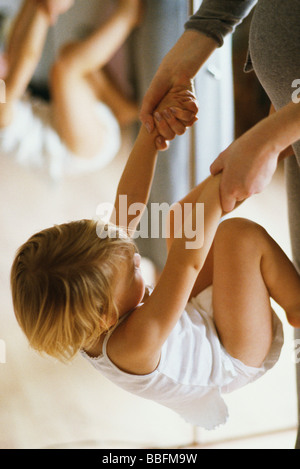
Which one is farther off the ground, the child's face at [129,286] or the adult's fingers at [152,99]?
the adult's fingers at [152,99]

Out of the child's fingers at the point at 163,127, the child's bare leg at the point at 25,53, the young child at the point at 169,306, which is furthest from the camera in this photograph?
the child's bare leg at the point at 25,53

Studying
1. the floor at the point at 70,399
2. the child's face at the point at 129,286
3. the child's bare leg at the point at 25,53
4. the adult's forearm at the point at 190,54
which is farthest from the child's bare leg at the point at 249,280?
the child's bare leg at the point at 25,53

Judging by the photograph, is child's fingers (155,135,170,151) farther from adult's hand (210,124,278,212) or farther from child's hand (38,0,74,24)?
child's hand (38,0,74,24)

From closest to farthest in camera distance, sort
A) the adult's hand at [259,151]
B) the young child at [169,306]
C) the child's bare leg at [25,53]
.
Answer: the adult's hand at [259,151], the young child at [169,306], the child's bare leg at [25,53]

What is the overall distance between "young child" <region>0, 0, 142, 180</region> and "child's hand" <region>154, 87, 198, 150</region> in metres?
0.38

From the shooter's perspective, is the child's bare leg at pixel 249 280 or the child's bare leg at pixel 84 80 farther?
the child's bare leg at pixel 84 80

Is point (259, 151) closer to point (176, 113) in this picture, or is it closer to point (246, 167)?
point (246, 167)

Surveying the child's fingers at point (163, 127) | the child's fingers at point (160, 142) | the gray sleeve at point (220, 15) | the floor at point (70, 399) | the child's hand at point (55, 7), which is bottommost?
the floor at point (70, 399)

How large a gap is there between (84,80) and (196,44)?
421mm

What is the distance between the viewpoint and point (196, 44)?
29.1 inches
